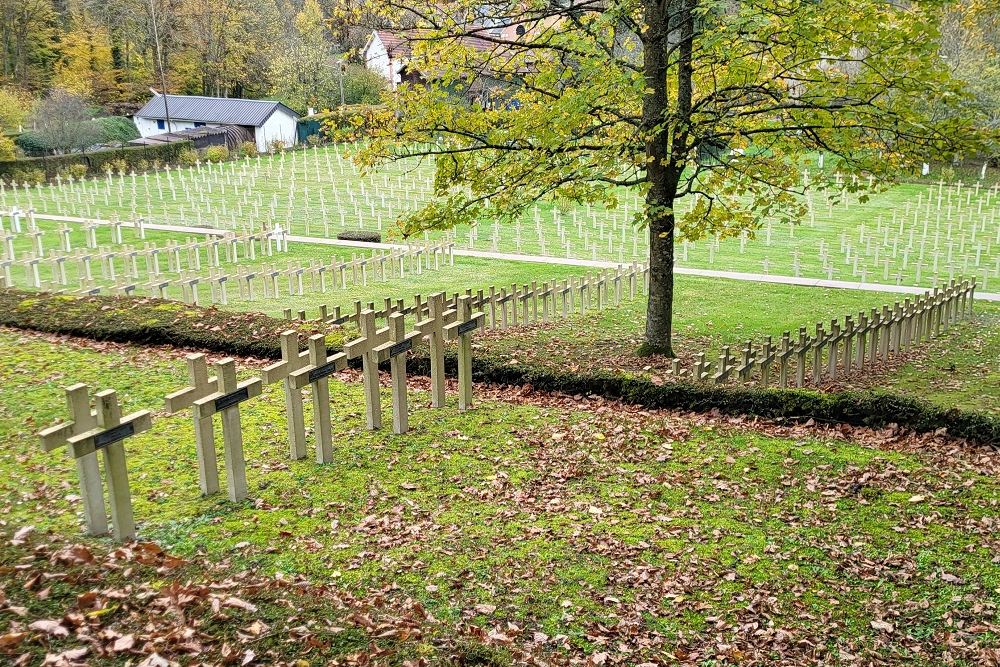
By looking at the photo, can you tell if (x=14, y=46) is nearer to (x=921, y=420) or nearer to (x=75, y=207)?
(x=75, y=207)

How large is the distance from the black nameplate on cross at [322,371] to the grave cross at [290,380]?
0.12 metres

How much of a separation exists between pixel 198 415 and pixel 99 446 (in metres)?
0.78

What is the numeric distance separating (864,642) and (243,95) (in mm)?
79831

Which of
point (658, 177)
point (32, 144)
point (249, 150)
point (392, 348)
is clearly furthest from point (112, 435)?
point (32, 144)

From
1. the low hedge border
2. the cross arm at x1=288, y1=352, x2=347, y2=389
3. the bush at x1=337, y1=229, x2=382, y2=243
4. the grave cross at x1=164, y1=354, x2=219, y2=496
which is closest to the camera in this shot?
the grave cross at x1=164, y1=354, x2=219, y2=496

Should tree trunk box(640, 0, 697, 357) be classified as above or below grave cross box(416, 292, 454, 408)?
above

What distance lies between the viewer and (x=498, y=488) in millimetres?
7188

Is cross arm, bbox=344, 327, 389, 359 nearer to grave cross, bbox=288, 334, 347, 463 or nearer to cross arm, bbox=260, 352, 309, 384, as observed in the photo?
grave cross, bbox=288, 334, 347, 463

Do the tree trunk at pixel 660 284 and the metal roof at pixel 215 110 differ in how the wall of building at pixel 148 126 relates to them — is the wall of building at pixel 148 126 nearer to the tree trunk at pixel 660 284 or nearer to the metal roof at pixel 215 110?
the metal roof at pixel 215 110

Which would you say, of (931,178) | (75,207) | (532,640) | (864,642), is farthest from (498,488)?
(931,178)

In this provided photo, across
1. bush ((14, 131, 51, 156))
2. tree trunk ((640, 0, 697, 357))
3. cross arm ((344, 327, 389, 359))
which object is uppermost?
bush ((14, 131, 51, 156))

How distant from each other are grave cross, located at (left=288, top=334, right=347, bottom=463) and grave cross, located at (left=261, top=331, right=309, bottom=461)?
0.16 ft

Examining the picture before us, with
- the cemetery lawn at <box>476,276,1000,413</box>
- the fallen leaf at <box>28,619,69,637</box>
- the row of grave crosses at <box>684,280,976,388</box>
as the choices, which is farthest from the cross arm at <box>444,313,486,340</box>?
the fallen leaf at <box>28,619,69,637</box>

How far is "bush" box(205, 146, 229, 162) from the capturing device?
171ft
